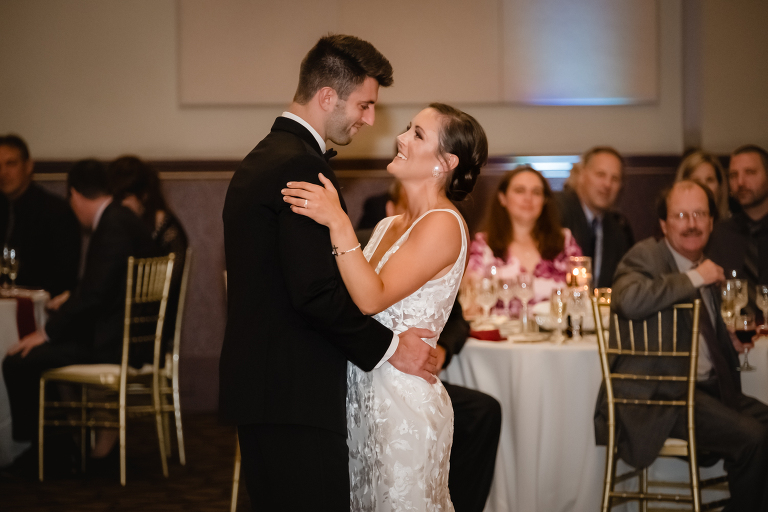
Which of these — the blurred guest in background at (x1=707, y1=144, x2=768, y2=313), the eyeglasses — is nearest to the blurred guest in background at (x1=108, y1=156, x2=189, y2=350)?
the eyeglasses

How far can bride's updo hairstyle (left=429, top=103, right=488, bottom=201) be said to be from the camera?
2.22 meters

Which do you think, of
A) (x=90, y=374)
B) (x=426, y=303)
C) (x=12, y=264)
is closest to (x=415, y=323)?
(x=426, y=303)

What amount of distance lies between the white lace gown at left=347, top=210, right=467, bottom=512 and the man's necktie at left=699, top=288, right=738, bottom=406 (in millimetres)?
1471

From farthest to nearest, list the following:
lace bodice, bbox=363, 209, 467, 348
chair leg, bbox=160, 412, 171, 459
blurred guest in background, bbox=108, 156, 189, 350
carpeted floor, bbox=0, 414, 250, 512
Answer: blurred guest in background, bbox=108, 156, 189, 350, chair leg, bbox=160, 412, 171, 459, carpeted floor, bbox=0, 414, 250, 512, lace bodice, bbox=363, 209, 467, 348

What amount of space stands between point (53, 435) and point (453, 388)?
2502mm

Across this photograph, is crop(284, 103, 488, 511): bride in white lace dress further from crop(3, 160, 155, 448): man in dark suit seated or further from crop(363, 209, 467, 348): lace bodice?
crop(3, 160, 155, 448): man in dark suit seated

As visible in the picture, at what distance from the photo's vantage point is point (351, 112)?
6.59 ft

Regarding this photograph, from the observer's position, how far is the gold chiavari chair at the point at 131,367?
4125 mm

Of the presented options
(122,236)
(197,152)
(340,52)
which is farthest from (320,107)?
(197,152)

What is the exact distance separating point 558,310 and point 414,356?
1.45m

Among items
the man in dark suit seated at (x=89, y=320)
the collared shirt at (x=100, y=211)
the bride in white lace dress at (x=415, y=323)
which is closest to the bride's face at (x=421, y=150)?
the bride in white lace dress at (x=415, y=323)

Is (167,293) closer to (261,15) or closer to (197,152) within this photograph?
(197,152)

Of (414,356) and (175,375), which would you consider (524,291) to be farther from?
(175,375)

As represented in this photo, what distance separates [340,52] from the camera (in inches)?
77.7
